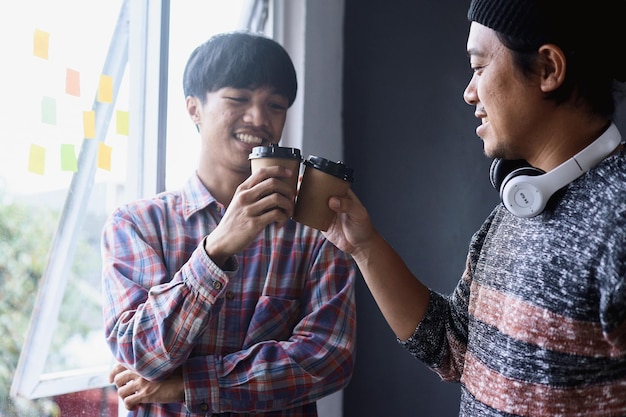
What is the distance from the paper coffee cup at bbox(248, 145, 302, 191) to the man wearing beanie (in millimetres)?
370

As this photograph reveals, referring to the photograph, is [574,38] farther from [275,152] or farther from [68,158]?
[68,158]

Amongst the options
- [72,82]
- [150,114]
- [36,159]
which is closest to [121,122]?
[150,114]

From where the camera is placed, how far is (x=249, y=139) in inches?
59.7

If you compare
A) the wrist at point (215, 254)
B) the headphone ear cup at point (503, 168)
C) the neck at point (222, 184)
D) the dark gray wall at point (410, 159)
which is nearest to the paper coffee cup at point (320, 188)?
the wrist at point (215, 254)

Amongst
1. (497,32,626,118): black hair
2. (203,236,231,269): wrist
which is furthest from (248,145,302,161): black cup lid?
(497,32,626,118): black hair

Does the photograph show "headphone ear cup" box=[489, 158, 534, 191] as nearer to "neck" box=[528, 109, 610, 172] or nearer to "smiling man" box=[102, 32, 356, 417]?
"neck" box=[528, 109, 610, 172]

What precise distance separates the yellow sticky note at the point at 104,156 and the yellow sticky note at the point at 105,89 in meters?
0.13

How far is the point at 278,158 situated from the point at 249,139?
311 millimetres

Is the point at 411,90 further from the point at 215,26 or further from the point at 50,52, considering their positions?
the point at 50,52

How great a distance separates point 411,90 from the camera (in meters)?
2.14

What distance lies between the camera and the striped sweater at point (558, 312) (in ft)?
2.70

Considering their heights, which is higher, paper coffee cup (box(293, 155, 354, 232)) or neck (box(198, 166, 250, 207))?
paper coffee cup (box(293, 155, 354, 232))

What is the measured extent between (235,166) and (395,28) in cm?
98

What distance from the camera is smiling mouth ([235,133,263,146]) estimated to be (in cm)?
151
